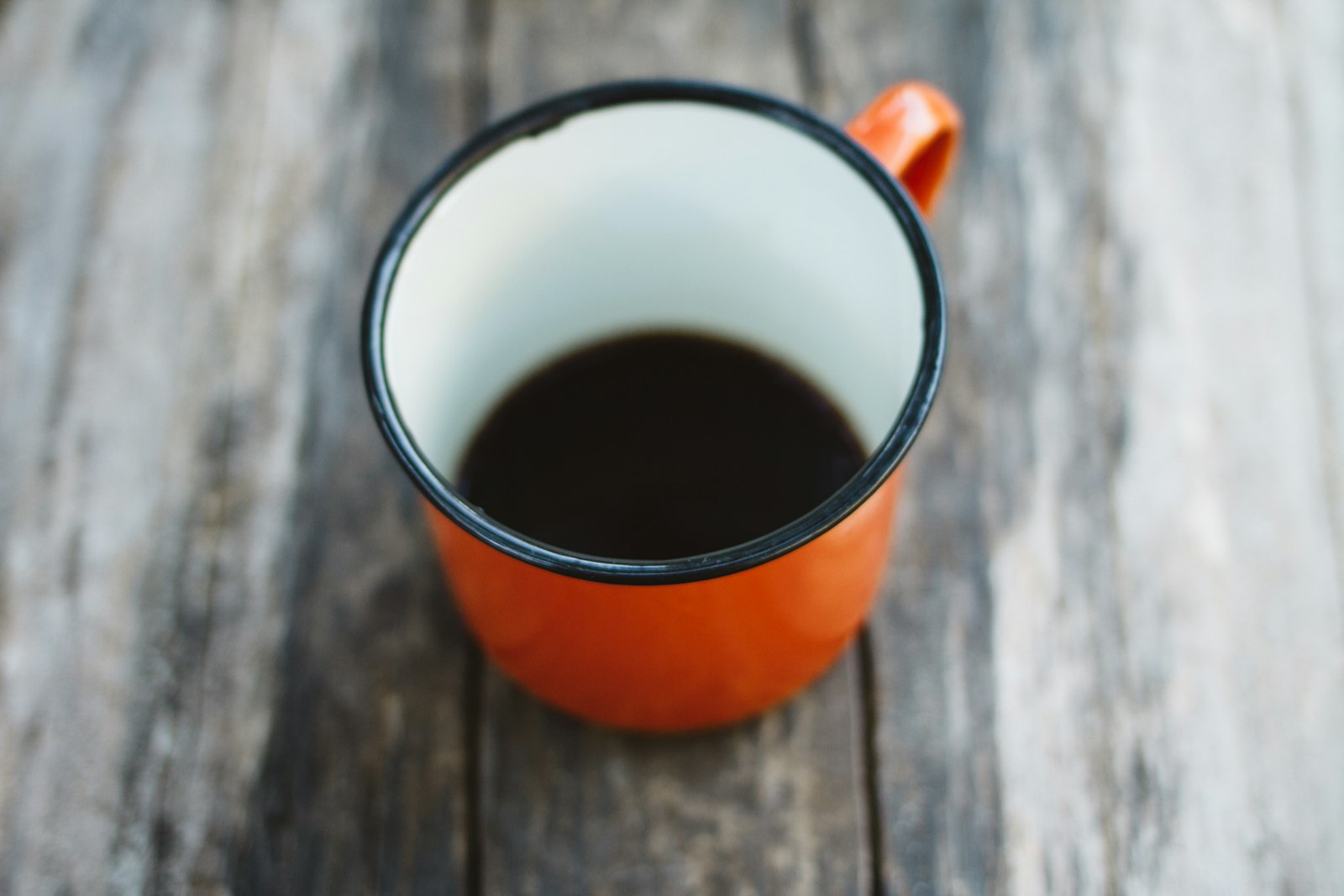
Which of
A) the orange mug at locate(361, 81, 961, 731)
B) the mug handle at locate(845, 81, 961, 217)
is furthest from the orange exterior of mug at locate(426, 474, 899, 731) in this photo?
the mug handle at locate(845, 81, 961, 217)

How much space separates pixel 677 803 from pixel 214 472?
258mm

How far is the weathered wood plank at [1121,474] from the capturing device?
478 millimetres

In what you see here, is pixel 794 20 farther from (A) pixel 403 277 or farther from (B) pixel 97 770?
(B) pixel 97 770

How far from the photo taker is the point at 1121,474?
21.0 inches

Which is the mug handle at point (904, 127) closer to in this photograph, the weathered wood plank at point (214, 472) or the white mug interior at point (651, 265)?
the white mug interior at point (651, 265)

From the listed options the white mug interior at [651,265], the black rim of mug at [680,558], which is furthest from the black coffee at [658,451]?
the black rim of mug at [680,558]

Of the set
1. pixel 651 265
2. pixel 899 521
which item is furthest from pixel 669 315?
pixel 899 521

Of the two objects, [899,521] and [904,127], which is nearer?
[904,127]

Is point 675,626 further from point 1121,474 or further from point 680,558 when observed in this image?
point 1121,474

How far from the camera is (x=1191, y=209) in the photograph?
58 cm

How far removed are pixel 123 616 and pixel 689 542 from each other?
0.25m

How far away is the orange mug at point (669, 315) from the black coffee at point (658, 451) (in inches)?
0.4

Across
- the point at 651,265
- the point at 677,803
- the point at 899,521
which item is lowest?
the point at 677,803

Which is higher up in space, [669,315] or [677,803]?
[669,315]
